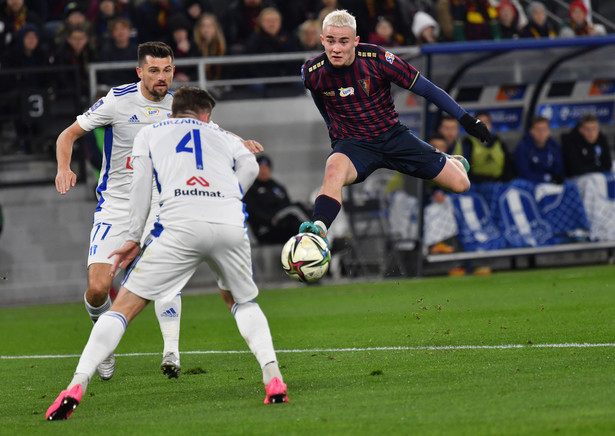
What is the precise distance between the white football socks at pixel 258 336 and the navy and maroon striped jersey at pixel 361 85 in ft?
9.90

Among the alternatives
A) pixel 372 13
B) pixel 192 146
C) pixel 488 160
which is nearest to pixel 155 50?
pixel 192 146

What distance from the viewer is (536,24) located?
18.8 m

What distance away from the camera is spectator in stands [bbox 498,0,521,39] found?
59.9 feet

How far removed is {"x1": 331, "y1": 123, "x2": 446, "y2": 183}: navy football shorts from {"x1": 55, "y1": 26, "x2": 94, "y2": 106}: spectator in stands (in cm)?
848

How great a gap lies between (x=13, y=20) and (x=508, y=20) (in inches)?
327

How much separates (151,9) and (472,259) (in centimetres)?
656

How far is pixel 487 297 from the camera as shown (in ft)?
40.9

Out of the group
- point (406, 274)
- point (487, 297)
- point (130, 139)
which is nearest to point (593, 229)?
point (406, 274)

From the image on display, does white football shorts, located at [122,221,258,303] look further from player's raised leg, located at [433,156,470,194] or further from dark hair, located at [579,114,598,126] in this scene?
dark hair, located at [579,114,598,126]

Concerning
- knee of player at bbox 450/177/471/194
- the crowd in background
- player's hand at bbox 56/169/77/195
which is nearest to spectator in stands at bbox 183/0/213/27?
the crowd in background

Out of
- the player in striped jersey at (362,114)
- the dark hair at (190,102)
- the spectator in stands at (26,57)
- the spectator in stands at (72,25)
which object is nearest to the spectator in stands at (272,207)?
the spectator in stands at (72,25)

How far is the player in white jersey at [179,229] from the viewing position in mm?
6051

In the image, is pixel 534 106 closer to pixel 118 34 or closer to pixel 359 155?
pixel 118 34

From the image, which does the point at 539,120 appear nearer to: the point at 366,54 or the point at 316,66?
the point at 366,54
